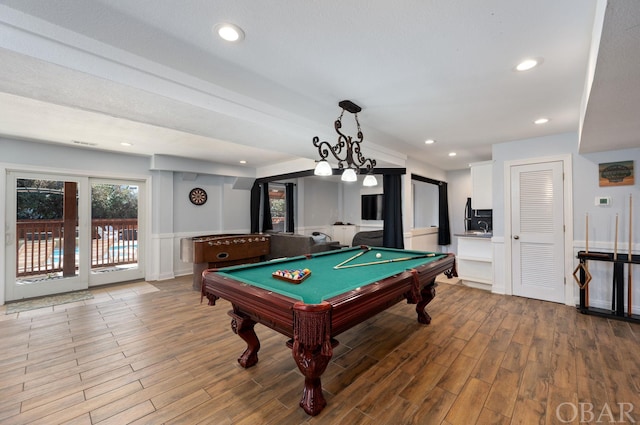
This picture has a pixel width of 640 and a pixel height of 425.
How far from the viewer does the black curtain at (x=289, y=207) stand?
24.6 feet

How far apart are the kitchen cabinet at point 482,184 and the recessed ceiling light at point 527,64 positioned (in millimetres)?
2736

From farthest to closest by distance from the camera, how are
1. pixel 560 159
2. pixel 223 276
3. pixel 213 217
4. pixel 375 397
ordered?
1. pixel 213 217
2. pixel 560 159
3. pixel 223 276
4. pixel 375 397

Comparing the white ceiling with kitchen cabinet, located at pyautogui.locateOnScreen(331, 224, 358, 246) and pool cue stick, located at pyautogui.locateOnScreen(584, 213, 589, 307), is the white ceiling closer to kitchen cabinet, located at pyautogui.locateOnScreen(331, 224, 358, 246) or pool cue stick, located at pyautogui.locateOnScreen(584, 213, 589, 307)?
pool cue stick, located at pyautogui.locateOnScreen(584, 213, 589, 307)

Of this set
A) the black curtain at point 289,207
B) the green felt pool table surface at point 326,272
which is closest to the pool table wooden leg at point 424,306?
the green felt pool table surface at point 326,272

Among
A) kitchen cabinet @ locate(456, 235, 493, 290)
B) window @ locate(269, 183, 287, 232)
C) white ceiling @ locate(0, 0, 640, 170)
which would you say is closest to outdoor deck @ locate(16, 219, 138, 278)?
white ceiling @ locate(0, 0, 640, 170)

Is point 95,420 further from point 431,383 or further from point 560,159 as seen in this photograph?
point 560,159

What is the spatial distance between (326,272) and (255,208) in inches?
181

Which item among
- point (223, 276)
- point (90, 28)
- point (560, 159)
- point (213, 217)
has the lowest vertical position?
point (223, 276)

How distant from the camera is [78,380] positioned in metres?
2.11

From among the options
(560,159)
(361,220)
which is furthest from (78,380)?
(361,220)

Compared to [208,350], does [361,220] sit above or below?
above

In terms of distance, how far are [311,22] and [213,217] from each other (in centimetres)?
546

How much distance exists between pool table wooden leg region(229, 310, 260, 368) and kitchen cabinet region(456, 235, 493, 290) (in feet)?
12.6

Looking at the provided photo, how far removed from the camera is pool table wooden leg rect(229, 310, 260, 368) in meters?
2.26
